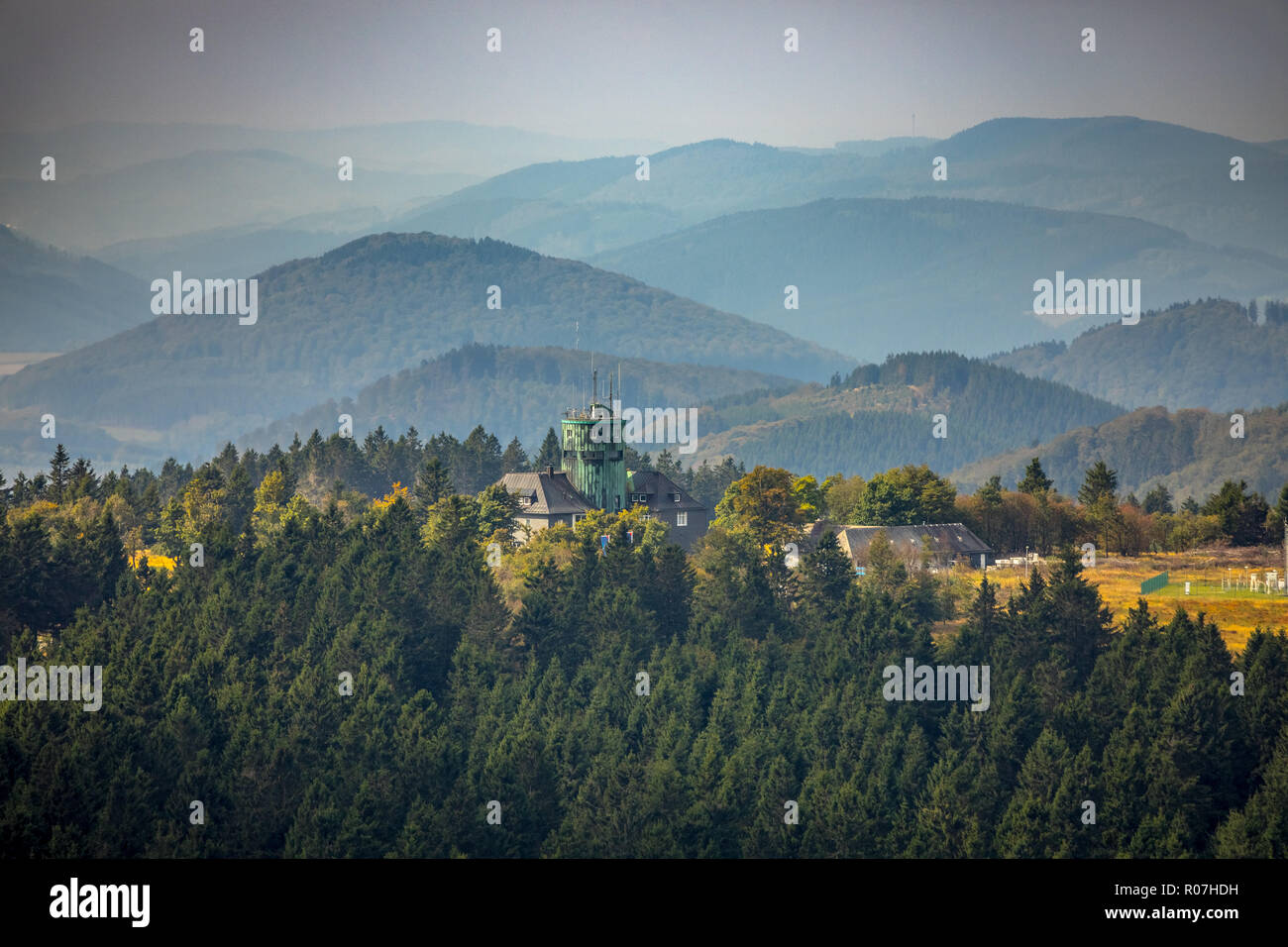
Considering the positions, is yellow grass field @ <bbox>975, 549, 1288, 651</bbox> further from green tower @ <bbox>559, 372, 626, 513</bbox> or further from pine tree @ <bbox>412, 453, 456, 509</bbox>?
pine tree @ <bbox>412, 453, 456, 509</bbox>

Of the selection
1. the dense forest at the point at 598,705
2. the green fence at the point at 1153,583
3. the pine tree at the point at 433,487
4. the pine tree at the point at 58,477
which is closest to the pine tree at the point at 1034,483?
the dense forest at the point at 598,705

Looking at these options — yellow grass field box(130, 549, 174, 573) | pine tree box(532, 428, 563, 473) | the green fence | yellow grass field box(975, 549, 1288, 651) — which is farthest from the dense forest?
pine tree box(532, 428, 563, 473)

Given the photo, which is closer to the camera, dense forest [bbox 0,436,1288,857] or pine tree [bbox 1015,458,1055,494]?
dense forest [bbox 0,436,1288,857]

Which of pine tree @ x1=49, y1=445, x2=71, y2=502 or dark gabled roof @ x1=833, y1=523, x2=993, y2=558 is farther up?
pine tree @ x1=49, y1=445, x2=71, y2=502

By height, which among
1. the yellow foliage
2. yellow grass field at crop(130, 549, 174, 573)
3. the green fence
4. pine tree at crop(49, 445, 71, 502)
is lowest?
the green fence

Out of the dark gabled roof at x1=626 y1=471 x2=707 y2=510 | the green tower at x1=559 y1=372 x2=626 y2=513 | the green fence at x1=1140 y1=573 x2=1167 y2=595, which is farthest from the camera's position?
the dark gabled roof at x1=626 y1=471 x2=707 y2=510

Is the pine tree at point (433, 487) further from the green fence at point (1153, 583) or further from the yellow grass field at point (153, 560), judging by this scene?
the green fence at point (1153, 583)

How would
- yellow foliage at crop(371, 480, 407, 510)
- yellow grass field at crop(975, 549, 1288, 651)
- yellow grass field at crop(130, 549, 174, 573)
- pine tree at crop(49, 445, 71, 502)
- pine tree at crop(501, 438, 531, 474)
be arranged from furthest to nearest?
pine tree at crop(501, 438, 531, 474) < pine tree at crop(49, 445, 71, 502) < yellow foliage at crop(371, 480, 407, 510) < yellow grass field at crop(130, 549, 174, 573) < yellow grass field at crop(975, 549, 1288, 651)
